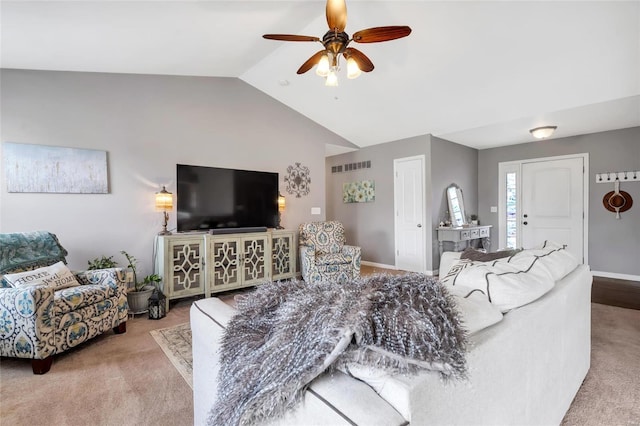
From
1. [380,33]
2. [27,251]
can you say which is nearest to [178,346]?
[27,251]

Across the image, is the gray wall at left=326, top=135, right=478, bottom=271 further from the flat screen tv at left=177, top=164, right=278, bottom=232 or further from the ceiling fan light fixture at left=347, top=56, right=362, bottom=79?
the ceiling fan light fixture at left=347, top=56, right=362, bottom=79

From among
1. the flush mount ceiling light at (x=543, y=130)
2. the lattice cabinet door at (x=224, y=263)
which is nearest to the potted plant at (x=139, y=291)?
the lattice cabinet door at (x=224, y=263)

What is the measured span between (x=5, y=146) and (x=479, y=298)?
13.2 ft

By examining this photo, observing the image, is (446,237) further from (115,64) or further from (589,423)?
(115,64)

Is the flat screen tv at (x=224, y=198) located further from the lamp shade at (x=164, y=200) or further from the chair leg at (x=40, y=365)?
the chair leg at (x=40, y=365)

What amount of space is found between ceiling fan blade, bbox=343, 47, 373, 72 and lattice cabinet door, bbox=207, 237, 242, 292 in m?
2.41

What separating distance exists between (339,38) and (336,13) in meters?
0.19

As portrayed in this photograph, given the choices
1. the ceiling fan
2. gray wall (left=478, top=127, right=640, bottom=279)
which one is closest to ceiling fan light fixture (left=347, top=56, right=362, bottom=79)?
the ceiling fan

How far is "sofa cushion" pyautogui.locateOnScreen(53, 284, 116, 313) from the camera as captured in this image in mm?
2184

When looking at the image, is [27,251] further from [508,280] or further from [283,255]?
[508,280]

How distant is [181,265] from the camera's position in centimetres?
338

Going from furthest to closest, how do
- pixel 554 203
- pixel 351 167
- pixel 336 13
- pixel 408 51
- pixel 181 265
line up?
pixel 351 167 → pixel 554 203 → pixel 181 265 → pixel 408 51 → pixel 336 13

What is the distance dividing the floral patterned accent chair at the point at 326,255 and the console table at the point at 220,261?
Result: 266mm

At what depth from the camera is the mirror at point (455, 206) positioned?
5.21 m
